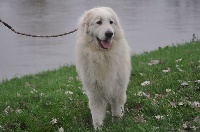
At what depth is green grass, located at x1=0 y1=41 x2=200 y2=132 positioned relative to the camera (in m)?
4.94

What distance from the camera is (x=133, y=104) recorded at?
21.1 feet

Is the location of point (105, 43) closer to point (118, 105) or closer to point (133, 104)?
point (118, 105)

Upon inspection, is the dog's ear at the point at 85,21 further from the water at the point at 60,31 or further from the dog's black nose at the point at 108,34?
the water at the point at 60,31

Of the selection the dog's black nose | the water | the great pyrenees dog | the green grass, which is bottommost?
the water

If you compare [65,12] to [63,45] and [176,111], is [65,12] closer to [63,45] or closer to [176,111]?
[63,45]

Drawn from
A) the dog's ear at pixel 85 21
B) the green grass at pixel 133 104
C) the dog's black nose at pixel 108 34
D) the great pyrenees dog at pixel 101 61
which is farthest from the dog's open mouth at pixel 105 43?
the green grass at pixel 133 104

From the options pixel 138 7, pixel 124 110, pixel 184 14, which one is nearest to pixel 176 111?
pixel 124 110

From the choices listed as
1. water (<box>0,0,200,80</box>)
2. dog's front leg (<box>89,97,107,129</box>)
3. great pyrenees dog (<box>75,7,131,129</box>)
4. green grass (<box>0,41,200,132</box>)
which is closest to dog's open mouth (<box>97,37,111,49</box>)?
great pyrenees dog (<box>75,7,131,129</box>)

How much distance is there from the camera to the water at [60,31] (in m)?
15.7

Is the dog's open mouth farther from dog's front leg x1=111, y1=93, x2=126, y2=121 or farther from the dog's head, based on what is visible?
dog's front leg x1=111, y1=93, x2=126, y2=121

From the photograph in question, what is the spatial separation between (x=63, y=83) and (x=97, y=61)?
3.25m

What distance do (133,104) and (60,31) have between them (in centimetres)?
1610

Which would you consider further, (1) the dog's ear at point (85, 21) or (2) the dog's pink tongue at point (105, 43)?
(1) the dog's ear at point (85, 21)

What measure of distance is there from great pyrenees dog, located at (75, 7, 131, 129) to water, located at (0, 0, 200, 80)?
7645 mm
